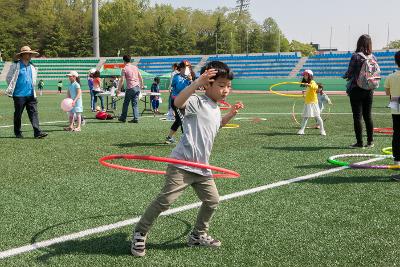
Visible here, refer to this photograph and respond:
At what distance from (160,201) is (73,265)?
89 cm

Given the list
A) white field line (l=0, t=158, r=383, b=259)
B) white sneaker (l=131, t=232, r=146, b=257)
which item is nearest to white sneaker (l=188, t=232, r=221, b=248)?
white sneaker (l=131, t=232, r=146, b=257)

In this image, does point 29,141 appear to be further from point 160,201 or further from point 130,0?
point 130,0

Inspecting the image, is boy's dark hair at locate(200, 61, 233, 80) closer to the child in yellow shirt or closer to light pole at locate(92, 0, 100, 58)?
the child in yellow shirt

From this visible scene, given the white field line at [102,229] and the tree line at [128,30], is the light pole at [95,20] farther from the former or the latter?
the white field line at [102,229]

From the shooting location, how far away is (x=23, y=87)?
1184 centimetres

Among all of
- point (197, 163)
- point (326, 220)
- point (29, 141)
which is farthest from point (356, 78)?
point (29, 141)

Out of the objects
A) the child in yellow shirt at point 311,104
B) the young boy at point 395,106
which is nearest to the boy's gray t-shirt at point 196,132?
the young boy at point 395,106

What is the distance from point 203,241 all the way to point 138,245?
0.63m

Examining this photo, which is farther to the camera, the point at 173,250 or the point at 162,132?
the point at 162,132

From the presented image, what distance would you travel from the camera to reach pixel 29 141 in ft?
36.8

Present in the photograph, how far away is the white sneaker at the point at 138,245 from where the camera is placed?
4.09m

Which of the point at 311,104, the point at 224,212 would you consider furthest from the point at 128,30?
the point at 224,212

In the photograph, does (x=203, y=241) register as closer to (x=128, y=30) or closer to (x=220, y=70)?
(x=220, y=70)

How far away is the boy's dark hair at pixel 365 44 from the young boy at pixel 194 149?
20.8 ft
